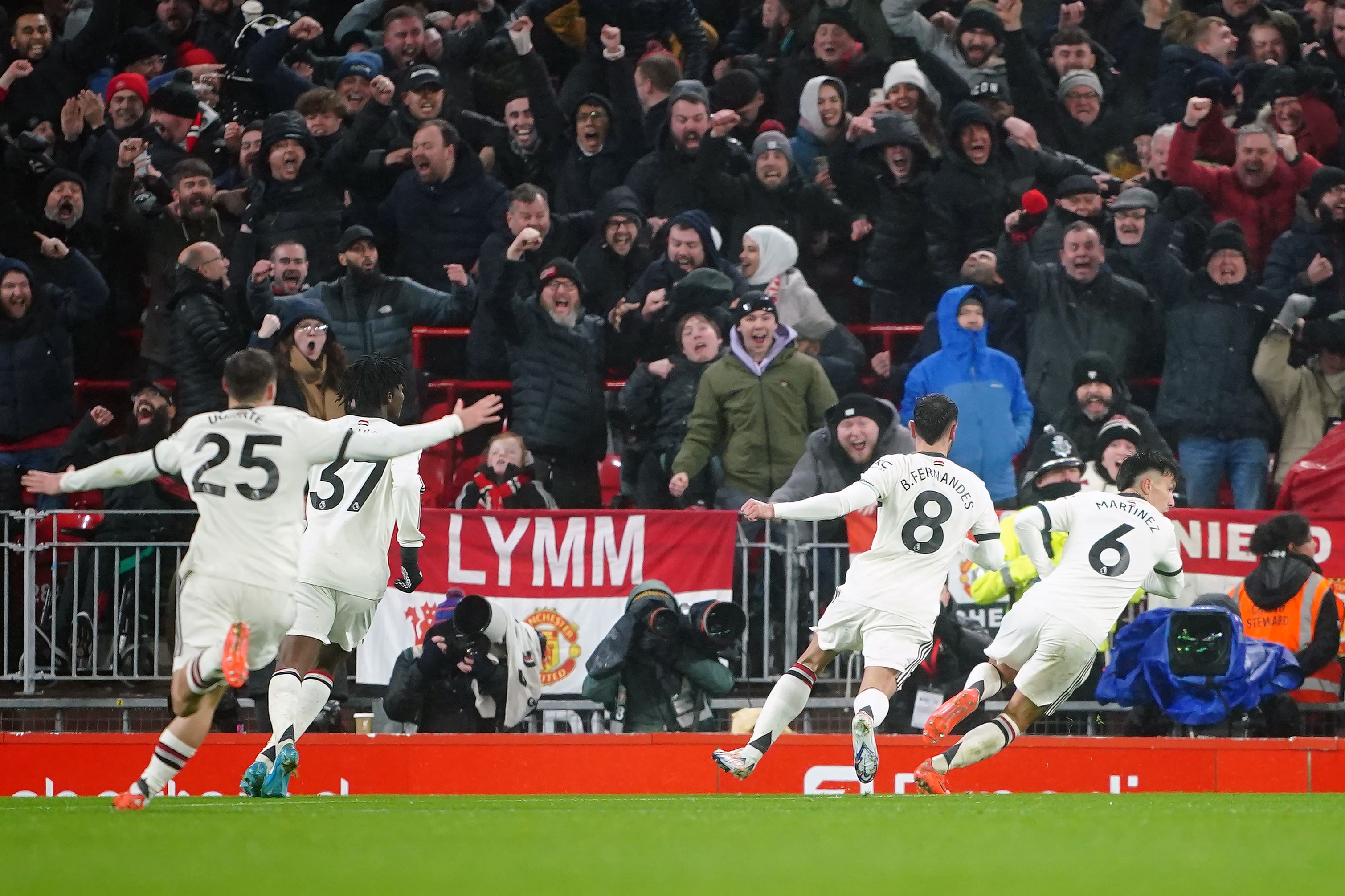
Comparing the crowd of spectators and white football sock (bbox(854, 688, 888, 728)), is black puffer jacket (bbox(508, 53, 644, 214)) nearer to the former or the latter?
the crowd of spectators

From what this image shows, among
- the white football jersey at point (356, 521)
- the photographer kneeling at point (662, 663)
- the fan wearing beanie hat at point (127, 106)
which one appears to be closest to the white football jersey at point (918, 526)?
the photographer kneeling at point (662, 663)

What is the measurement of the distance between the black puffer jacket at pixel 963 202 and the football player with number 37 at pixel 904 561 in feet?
15.9

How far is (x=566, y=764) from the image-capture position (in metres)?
11.5

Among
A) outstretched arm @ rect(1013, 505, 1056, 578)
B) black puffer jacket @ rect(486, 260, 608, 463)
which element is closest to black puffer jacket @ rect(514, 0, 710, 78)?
black puffer jacket @ rect(486, 260, 608, 463)

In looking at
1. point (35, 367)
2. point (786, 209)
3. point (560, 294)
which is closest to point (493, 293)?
point (560, 294)

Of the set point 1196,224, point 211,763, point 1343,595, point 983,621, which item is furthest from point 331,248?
point 1343,595

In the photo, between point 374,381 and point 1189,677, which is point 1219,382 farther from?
point 374,381

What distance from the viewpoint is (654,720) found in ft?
38.7

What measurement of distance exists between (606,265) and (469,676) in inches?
154

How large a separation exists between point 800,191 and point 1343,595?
5.07 metres

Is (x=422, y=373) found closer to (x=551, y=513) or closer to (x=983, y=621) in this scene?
(x=551, y=513)

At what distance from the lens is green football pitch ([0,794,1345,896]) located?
5457mm

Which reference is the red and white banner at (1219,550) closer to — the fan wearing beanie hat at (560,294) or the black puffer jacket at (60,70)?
the fan wearing beanie hat at (560,294)

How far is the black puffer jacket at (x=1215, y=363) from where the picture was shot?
13.7m
